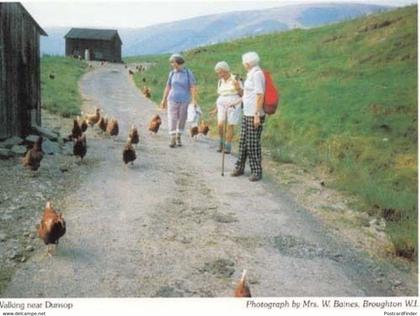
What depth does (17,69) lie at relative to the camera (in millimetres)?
9992

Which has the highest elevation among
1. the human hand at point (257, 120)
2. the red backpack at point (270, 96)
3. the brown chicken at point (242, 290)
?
the red backpack at point (270, 96)

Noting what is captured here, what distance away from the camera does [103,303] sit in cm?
466

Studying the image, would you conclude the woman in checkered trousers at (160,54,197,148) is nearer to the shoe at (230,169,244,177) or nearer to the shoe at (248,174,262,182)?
the shoe at (230,169,244,177)

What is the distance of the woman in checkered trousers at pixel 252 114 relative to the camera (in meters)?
7.84

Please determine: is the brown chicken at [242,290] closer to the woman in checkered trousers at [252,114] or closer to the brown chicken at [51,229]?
the brown chicken at [51,229]

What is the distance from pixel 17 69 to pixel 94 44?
153ft

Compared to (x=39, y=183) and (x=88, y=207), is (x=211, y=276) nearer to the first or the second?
(x=88, y=207)

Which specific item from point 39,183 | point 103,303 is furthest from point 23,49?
point 103,303

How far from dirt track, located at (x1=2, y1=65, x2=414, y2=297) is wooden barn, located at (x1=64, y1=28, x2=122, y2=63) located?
48.1 metres

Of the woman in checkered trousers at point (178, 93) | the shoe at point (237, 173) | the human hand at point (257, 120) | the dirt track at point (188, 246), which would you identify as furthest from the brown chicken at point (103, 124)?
the human hand at point (257, 120)

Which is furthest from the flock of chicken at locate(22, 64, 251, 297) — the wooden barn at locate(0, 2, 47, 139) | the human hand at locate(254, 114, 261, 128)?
the human hand at locate(254, 114, 261, 128)

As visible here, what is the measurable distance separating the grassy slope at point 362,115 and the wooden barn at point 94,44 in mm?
34005

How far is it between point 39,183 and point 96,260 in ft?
9.43

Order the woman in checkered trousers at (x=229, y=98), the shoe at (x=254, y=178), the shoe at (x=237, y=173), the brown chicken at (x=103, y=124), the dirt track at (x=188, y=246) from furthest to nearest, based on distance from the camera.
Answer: the brown chicken at (x=103, y=124) < the woman in checkered trousers at (x=229, y=98) < the shoe at (x=237, y=173) < the shoe at (x=254, y=178) < the dirt track at (x=188, y=246)
